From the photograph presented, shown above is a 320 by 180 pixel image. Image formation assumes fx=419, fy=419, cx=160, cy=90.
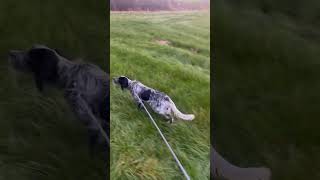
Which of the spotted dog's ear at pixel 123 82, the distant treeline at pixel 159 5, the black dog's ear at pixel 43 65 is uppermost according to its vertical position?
the distant treeline at pixel 159 5

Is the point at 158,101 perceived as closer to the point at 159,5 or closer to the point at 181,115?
the point at 181,115

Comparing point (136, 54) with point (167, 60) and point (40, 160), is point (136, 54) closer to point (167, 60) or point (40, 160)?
point (167, 60)

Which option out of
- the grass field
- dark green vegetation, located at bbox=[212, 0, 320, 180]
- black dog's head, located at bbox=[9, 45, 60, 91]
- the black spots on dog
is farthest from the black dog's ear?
dark green vegetation, located at bbox=[212, 0, 320, 180]

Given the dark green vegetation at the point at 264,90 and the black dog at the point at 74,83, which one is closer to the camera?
the black dog at the point at 74,83

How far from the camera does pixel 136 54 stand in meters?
1.72

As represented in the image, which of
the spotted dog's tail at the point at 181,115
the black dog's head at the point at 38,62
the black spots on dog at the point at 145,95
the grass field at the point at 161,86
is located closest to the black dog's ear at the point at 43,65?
the black dog's head at the point at 38,62

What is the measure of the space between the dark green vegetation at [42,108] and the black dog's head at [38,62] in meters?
0.03

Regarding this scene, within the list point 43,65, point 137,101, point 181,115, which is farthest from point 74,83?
point 181,115

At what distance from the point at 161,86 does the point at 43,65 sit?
18.9 inches

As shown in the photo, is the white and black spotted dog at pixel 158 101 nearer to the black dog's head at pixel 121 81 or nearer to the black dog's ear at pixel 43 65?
the black dog's head at pixel 121 81

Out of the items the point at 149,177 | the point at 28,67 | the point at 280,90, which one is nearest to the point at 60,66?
the point at 28,67

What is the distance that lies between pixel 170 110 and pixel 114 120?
0.77ft

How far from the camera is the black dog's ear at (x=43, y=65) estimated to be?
5.44 feet

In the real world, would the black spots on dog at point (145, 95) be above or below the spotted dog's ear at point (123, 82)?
below
